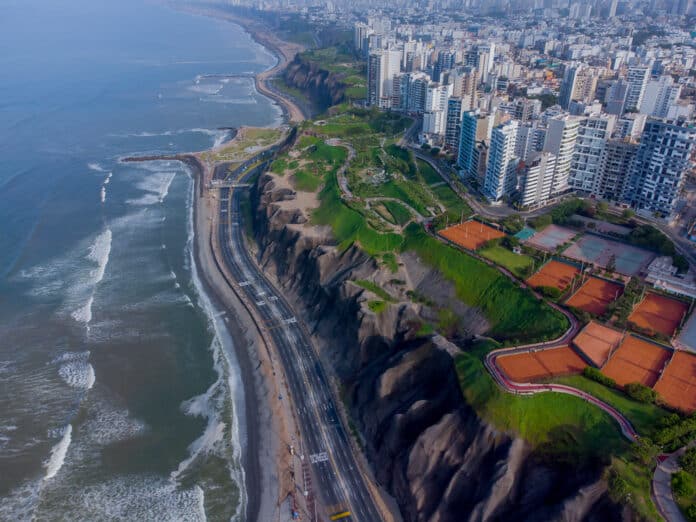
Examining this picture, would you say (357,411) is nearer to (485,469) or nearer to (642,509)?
(485,469)

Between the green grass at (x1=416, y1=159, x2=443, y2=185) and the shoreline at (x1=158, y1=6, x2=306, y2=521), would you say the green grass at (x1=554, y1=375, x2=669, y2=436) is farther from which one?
A: the green grass at (x1=416, y1=159, x2=443, y2=185)

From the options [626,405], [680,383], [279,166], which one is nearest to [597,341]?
[680,383]

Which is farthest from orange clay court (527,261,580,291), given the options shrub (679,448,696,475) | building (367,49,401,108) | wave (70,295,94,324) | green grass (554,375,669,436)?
building (367,49,401,108)

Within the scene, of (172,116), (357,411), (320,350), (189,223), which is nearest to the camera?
(357,411)

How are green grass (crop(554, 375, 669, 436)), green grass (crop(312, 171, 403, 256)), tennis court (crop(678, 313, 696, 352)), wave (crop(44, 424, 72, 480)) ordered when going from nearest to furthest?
green grass (crop(554, 375, 669, 436))
tennis court (crop(678, 313, 696, 352))
wave (crop(44, 424, 72, 480))
green grass (crop(312, 171, 403, 256))

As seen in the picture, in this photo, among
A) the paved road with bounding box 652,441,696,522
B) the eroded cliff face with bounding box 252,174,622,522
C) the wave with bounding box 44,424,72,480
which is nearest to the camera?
the paved road with bounding box 652,441,696,522

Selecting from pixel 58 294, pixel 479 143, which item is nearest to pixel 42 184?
pixel 58 294
